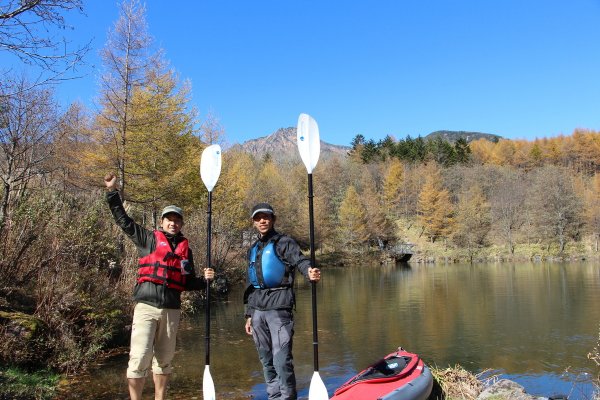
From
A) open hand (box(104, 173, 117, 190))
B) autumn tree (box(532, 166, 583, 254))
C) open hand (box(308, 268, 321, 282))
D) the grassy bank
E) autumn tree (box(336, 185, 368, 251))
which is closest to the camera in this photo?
open hand (box(308, 268, 321, 282))

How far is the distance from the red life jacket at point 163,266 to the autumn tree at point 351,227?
4086cm

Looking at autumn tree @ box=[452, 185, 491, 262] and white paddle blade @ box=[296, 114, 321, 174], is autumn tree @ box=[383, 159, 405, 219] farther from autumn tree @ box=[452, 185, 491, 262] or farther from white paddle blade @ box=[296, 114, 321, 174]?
white paddle blade @ box=[296, 114, 321, 174]

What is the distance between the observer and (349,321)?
13430 millimetres

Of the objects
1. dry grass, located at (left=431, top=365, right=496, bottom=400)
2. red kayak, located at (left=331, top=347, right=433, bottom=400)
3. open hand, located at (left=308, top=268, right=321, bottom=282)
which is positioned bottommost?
dry grass, located at (left=431, top=365, right=496, bottom=400)

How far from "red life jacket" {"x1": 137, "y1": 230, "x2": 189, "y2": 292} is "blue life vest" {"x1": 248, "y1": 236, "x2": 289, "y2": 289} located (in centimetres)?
71

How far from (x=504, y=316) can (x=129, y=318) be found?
35.9 feet

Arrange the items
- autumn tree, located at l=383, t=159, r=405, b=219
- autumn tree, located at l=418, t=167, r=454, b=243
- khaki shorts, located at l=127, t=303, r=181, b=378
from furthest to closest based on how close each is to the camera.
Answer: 1. autumn tree, located at l=383, t=159, r=405, b=219
2. autumn tree, located at l=418, t=167, r=454, b=243
3. khaki shorts, located at l=127, t=303, r=181, b=378

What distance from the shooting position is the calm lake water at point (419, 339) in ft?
23.8

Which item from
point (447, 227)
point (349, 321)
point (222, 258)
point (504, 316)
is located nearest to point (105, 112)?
point (222, 258)

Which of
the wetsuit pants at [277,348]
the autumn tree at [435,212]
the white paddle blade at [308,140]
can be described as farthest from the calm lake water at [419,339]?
the autumn tree at [435,212]

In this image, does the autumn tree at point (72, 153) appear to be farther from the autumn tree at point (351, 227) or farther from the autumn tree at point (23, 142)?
the autumn tree at point (351, 227)

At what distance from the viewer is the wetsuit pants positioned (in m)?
3.84

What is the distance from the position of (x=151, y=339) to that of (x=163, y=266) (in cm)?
62

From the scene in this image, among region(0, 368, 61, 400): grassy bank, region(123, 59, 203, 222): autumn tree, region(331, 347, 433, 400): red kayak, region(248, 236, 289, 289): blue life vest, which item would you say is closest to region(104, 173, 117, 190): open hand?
region(248, 236, 289, 289): blue life vest
